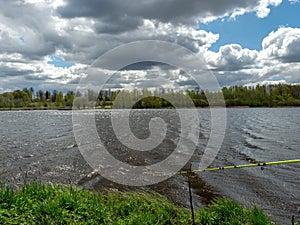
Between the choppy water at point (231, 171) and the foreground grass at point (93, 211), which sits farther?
the choppy water at point (231, 171)

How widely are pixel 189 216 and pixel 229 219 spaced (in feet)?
3.34

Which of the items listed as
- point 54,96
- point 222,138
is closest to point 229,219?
point 222,138

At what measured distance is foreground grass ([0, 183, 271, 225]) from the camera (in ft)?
17.7

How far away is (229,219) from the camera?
22.2ft

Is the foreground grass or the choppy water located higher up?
the foreground grass

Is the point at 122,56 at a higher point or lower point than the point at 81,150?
higher

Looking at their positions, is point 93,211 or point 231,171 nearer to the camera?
point 93,211

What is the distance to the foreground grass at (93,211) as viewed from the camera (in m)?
5.40

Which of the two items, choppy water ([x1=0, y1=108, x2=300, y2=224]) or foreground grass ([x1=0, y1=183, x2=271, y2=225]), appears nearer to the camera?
foreground grass ([x1=0, y1=183, x2=271, y2=225])

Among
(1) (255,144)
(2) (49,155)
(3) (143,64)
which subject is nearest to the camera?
(3) (143,64)

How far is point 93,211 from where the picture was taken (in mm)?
6191

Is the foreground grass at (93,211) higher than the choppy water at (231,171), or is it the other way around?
the foreground grass at (93,211)

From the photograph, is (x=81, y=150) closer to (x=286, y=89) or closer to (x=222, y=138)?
(x=222, y=138)

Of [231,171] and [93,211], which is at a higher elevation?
[93,211]
